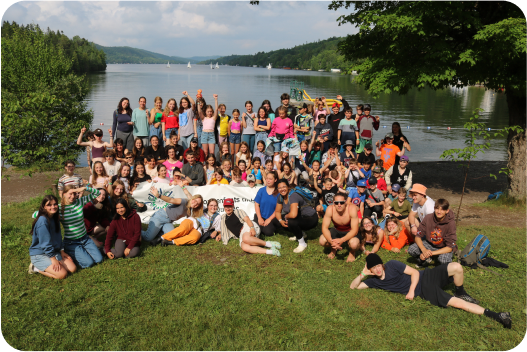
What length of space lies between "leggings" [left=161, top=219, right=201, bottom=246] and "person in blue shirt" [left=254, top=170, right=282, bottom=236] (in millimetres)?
1488

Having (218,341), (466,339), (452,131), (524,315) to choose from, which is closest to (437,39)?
(524,315)

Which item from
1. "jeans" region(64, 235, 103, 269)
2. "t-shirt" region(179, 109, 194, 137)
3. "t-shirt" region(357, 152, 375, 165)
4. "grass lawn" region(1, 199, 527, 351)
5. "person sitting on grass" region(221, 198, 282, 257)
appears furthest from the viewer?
"t-shirt" region(179, 109, 194, 137)

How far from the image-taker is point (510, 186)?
39.2 ft

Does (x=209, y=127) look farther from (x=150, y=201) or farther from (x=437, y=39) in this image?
(x=437, y=39)

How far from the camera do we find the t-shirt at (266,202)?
873 centimetres

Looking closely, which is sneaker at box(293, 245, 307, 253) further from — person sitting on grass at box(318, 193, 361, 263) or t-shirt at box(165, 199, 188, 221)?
t-shirt at box(165, 199, 188, 221)

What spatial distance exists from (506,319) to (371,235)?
306 centimetres

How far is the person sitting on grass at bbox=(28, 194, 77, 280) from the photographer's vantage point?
6.76m

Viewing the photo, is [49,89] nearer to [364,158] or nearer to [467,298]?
[364,158]

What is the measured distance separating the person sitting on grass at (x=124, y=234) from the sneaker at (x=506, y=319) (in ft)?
21.4

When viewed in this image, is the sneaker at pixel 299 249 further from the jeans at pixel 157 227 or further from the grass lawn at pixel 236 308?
the jeans at pixel 157 227

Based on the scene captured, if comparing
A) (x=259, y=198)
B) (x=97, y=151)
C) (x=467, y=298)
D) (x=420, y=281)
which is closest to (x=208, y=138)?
(x=97, y=151)

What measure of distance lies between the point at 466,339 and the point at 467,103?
52.6 meters

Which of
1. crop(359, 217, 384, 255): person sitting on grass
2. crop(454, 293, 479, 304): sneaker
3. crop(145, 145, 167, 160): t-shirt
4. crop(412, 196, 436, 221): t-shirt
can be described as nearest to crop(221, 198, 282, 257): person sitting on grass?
crop(359, 217, 384, 255): person sitting on grass
